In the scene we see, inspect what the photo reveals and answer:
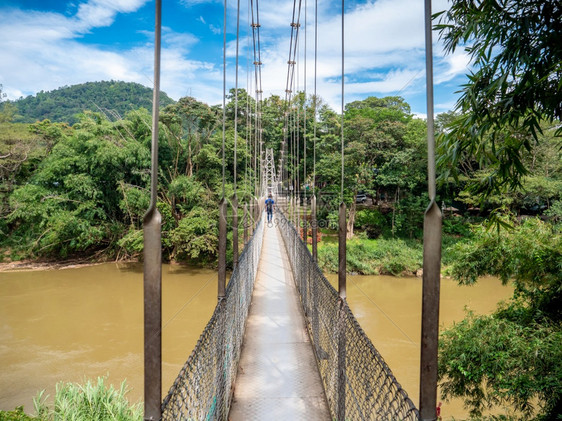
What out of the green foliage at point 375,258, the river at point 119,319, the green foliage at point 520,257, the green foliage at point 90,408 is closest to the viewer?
the green foliage at point 90,408

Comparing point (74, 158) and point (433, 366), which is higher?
point (74, 158)

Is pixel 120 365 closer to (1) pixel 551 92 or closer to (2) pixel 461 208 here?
(1) pixel 551 92

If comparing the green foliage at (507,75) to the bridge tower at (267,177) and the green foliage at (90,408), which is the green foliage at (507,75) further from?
the bridge tower at (267,177)

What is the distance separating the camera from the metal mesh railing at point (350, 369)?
0.93 m

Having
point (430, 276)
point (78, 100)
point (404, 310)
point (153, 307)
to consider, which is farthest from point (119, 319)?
point (78, 100)

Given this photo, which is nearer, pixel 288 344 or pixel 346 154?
pixel 288 344

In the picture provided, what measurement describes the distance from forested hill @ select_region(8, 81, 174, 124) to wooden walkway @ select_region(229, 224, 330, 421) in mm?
18655

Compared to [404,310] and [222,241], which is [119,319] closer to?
[404,310]

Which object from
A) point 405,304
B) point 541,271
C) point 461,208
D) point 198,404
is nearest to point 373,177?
point 461,208

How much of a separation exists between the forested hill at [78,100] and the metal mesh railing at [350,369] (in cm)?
1965

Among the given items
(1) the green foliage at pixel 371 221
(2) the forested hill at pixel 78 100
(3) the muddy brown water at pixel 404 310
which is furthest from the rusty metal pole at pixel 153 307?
(2) the forested hill at pixel 78 100

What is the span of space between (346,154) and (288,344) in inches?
415

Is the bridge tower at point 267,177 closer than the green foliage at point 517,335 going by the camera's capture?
No

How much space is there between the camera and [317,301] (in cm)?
229
